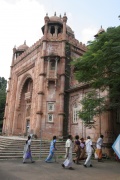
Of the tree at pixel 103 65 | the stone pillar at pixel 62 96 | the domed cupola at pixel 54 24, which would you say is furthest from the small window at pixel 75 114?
the domed cupola at pixel 54 24

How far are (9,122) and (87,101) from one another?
1638 cm

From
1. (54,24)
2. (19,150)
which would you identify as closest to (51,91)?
(19,150)

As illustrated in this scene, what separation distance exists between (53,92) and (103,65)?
9.79 metres

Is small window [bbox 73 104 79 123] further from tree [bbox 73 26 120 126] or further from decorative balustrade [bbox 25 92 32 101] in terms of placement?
decorative balustrade [bbox 25 92 32 101]

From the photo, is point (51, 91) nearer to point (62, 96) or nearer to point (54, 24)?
point (62, 96)

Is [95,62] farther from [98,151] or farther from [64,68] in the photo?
[64,68]

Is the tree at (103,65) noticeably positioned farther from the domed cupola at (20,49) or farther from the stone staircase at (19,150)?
the domed cupola at (20,49)

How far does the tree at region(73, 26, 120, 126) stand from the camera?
11391 mm

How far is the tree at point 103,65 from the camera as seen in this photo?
11.4 metres

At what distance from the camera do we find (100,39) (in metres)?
12.6

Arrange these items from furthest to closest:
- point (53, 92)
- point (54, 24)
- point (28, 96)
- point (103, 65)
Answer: point (28, 96) < point (54, 24) < point (53, 92) < point (103, 65)

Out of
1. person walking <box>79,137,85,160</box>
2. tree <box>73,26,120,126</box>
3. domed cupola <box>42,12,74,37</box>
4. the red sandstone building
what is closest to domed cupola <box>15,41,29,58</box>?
the red sandstone building

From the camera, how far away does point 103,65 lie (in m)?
12.4

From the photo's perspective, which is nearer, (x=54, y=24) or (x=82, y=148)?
(x=82, y=148)
